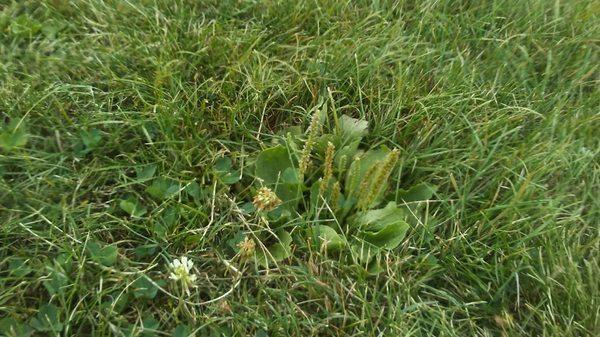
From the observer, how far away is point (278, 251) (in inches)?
66.5

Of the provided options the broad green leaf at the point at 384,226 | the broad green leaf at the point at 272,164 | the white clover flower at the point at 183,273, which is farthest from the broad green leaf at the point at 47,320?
the broad green leaf at the point at 384,226

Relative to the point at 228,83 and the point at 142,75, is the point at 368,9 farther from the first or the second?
the point at 142,75

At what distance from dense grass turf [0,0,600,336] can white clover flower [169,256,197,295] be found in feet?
0.15

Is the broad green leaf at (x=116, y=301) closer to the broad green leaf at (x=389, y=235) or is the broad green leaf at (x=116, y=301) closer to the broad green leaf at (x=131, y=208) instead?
the broad green leaf at (x=131, y=208)

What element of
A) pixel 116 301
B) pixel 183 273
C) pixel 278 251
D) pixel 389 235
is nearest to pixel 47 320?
pixel 116 301

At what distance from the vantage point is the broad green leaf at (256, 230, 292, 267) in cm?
166

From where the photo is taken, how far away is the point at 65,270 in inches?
62.0

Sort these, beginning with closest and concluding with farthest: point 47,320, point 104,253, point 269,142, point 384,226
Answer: point 47,320, point 104,253, point 384,226, point 269,142

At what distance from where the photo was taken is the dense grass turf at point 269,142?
5.24 ft

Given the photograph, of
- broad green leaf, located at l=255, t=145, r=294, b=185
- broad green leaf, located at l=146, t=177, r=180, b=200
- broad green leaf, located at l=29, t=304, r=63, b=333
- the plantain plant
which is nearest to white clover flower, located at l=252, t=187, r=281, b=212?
the plantain plant

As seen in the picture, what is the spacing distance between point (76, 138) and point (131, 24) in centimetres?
45

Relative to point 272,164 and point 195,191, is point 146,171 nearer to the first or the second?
point 195,191

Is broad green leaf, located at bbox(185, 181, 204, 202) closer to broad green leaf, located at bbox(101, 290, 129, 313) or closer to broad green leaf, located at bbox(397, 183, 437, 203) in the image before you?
broad green leaf, located at bbox(101, 290, 129, 313)

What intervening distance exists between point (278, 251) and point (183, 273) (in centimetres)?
26
